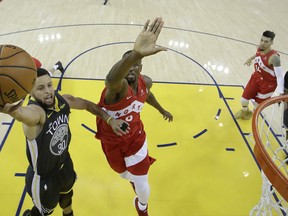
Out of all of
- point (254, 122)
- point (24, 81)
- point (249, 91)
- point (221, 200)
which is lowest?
point (221, 200)

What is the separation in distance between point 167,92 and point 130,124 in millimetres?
2536

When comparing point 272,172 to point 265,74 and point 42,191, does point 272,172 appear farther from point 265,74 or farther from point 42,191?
point 265,74

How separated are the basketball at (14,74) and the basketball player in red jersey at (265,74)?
10.7ft

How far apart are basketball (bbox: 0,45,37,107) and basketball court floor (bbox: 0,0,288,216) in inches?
71.4

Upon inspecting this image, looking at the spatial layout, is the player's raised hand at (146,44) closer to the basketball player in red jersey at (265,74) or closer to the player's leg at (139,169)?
the player's leg at (139,169)

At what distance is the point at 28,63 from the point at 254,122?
5.89 feet

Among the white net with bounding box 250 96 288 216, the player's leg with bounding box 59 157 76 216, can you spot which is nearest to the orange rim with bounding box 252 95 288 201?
the white net with bounding box 250 96 288 216

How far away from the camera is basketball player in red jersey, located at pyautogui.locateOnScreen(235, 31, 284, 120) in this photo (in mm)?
3934

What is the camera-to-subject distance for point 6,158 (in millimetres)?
3592

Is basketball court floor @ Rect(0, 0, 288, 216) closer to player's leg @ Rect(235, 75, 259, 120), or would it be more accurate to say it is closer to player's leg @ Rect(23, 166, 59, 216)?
player's leg @ Rect(235, 75, 259, 120)

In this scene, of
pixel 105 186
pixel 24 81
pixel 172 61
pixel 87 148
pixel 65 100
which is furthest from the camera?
pixel 172 61

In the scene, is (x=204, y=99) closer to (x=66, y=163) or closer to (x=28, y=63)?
(x=66, y=163)

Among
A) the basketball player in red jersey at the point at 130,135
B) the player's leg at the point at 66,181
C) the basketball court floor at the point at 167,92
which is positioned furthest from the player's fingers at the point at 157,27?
the basketball court floor at the point at 167,92

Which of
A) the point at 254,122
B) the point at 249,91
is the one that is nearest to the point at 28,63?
the point at 254,122
